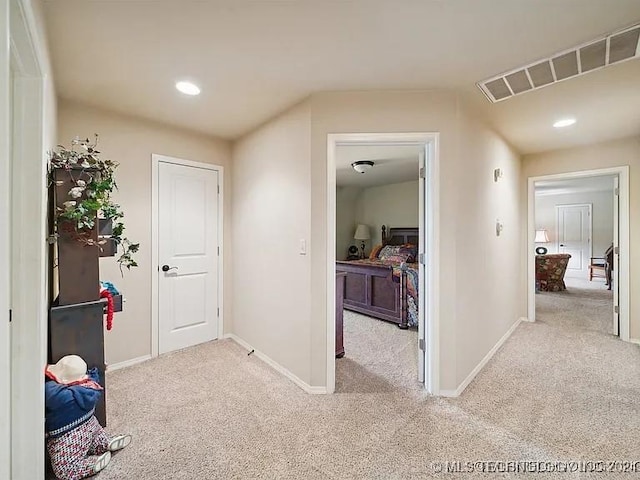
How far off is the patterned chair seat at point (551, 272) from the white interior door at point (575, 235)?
98.2 inches

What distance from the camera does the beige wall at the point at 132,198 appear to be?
272 centimetres

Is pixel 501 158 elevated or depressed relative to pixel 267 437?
elevated

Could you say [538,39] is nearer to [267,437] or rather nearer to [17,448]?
[267,437]

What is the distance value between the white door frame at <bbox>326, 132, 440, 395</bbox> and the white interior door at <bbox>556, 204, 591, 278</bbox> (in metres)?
8.51

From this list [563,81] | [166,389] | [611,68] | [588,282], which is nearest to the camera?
[611,68]

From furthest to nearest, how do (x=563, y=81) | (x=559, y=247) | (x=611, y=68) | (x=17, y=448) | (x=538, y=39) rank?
(x=559, y=247) → (x=563, y=81) → (x=611, y=68) → (x=538, y=39) → (x=17, y=448)

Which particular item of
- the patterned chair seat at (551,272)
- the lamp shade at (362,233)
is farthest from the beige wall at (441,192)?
the patterned chair seat at (551,272)

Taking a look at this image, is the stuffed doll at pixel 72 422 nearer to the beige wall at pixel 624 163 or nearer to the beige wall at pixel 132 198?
the beige wall at pixel 132 198

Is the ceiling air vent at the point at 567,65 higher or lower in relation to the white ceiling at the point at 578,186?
lower

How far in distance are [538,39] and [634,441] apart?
2409 mm

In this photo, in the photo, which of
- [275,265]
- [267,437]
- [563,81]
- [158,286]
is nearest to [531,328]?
[563,81]

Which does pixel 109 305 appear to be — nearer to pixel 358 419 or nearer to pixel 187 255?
pixel 187 255

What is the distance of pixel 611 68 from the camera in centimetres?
199

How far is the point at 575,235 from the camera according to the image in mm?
8430
